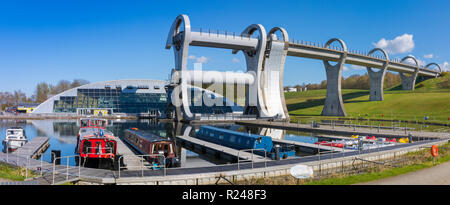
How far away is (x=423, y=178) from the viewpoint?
1658 cm

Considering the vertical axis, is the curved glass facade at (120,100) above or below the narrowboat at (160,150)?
above

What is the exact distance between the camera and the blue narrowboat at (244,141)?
26.2m

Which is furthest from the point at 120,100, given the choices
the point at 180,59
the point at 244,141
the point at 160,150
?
the point at 160,150

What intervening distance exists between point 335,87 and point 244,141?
188 ft

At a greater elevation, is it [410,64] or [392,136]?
[410,64]

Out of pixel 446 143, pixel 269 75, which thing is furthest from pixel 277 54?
pixel 446 143

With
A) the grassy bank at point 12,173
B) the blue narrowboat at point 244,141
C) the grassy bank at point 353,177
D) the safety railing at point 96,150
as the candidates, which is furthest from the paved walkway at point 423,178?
the safety railing at point 96,150

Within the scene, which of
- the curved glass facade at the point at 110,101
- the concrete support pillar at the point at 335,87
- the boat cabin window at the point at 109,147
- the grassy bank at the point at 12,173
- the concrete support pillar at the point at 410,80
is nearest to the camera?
the grassy bank at the point at 12,173

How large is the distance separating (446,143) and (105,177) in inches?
1250

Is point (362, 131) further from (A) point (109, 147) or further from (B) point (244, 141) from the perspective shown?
(A) point (109, 147)

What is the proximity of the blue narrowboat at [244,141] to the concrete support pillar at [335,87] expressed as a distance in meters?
49.7

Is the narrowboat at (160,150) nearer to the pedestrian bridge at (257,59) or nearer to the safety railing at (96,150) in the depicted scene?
the safety railing at (96,150)
